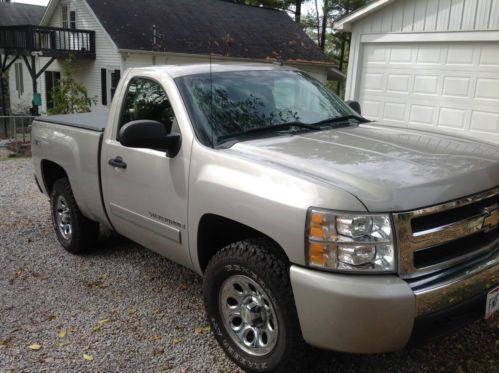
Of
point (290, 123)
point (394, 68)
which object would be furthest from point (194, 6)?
point (290, 123)

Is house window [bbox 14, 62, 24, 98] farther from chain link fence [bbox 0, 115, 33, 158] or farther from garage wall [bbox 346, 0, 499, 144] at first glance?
garage wall [bbox 346, 0, 499, 144]

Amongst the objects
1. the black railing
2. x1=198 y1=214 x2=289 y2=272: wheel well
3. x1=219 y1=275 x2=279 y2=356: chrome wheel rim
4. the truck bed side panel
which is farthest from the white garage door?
the black railing

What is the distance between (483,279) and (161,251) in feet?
7.35

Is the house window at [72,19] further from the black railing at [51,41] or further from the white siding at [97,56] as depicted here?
the black railing at [51,41]

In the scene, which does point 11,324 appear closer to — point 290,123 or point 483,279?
point 290,123

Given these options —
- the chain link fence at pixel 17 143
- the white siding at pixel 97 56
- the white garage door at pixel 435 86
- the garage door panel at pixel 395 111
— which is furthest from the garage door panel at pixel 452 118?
the white siding at pixel 97 56

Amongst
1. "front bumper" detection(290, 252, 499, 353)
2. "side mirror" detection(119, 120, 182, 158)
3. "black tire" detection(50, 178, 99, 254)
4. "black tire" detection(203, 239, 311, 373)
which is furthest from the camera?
"black tire" detection(50, 178, 99, 254)

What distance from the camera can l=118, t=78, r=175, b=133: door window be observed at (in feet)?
12.6

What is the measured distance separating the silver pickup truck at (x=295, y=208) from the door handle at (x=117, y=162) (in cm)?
2

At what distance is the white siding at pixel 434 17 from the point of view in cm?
833

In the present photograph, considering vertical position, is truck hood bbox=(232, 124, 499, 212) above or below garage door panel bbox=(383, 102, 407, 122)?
above

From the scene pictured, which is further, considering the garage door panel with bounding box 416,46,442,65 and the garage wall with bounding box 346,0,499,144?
the garage door panel with bounding box 416,46,442,65

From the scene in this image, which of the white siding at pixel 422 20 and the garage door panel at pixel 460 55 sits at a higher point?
the white siding at pixel 422 20

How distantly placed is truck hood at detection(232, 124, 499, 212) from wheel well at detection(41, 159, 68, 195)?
9.88 feet
